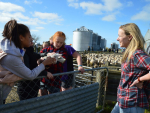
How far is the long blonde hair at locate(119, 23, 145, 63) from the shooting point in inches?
62.7

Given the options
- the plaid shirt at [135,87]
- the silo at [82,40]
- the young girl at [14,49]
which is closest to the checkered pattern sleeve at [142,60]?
the plaid shirt at [135,87]

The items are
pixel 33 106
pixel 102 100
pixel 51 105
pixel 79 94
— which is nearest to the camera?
pixel 33 106

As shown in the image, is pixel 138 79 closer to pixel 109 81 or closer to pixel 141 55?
pixel 141 55

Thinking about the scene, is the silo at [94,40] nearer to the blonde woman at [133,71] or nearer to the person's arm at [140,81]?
the blonde woman at [133,71]

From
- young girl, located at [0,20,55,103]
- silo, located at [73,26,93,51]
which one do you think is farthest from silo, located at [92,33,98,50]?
young girl, located at [0,20,55,103]

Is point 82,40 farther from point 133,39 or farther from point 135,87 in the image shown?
point 135,87

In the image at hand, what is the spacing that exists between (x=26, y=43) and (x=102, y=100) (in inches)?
122

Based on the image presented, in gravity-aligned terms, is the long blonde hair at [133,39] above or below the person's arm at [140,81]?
above

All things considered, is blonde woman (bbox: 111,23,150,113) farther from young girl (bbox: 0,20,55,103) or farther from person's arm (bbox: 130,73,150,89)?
young girl (bbox: 0,20,55,103)

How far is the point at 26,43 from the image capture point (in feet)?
5.31

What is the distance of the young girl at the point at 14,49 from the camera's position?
4.64 ft

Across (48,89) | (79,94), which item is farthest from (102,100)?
(48,89)

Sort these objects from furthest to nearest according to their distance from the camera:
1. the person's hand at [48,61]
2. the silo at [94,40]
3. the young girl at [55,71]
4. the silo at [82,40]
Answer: the silo at [94,40] < the silo at [82,40] < the young girl at [55,71] < the person's hand at [48,61]

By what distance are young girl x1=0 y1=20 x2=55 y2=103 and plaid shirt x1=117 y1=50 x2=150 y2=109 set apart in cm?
128
